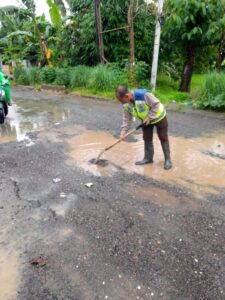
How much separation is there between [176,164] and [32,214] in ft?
7.98

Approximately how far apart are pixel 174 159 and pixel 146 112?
118 cm

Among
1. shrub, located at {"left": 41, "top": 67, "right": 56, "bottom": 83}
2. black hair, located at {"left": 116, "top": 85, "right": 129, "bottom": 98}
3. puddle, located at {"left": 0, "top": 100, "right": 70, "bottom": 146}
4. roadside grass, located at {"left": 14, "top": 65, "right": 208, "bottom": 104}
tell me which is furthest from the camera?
shrub, located at {"left": 41, "top": 67, "right": 56, "bottom": 83}

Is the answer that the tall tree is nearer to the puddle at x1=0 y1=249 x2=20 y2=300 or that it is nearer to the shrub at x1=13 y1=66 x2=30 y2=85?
the shrub at x1=13 y1=66 x2=30 y2=85

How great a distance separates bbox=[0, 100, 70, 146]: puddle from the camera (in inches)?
232

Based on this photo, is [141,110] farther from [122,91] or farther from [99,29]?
[99,29]

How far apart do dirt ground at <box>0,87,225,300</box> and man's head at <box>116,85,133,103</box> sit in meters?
1.16

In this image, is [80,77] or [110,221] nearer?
[110,221]

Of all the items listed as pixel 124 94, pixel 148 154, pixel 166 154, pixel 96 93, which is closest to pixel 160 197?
pixel 166 154

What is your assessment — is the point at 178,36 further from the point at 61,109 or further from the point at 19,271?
the point at 19,271

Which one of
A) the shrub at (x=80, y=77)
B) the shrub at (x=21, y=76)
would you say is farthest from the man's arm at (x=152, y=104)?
the shrub at (x=21, y=76)

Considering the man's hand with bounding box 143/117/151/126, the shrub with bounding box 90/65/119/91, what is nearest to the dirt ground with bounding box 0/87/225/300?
the man's hand with bounding box 143/117/151/126

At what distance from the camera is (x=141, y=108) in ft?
12.2

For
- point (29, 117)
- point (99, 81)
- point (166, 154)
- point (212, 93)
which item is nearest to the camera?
point (166, 154)

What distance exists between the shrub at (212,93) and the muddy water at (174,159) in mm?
1847
